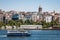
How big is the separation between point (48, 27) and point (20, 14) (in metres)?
3.94

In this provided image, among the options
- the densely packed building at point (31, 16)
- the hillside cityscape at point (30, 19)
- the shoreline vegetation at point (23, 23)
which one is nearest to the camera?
the shoreline vegetation at point (23, 23)

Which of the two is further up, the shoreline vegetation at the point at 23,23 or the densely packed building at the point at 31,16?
the densely packed building at the point at 31,16

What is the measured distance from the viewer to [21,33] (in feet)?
40.5

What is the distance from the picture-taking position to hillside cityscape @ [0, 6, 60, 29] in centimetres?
1981

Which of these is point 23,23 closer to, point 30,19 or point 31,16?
point 30,19

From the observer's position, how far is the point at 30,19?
2123 centimetres

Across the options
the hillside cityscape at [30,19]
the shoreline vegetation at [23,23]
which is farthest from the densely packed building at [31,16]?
the shoreline vegetation at [23,23]

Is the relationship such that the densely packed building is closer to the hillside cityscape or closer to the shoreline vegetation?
the hillside cityscape

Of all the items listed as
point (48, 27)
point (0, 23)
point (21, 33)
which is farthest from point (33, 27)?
point (21, 33)

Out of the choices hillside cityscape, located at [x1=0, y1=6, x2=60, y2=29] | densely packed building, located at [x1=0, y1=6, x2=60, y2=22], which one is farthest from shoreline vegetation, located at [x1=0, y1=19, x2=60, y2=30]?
densely packed building, located at [x1=0, y1=6, x2=60, y2=22]

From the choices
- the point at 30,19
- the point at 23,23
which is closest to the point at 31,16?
the point at 30,19

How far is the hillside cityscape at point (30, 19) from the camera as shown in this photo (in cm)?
1981

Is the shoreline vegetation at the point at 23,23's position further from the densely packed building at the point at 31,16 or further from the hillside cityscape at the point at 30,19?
the densely packed building at the point at 31,16

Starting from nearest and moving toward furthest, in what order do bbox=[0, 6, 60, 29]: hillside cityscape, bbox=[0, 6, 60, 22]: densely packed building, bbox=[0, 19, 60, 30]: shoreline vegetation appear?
bbox=[0, 19, 60, 30]: shoreline vegetation → bbox=[0, 6, 60, 29]: hillside cityscape → bbox=[0, 6, 60, 22]: densely packed building
